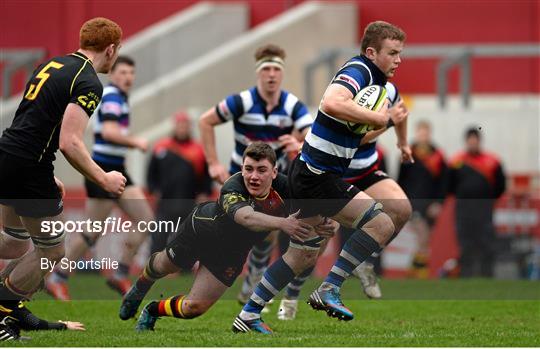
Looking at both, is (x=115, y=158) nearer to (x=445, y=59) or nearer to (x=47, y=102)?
(x=47, y=102)

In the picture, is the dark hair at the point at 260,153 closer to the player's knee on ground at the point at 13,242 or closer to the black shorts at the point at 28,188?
the black shorts at the point at 28,188

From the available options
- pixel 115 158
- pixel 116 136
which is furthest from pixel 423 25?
pixel 116 136

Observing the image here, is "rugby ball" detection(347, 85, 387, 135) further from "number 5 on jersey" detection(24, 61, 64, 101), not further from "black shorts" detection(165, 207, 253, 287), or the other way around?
"number 5 on jersey" detection(24, 61, 64, 101)

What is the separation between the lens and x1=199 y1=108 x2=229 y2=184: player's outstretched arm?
1203 cm

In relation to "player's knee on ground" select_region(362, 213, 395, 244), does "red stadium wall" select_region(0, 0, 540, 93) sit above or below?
below

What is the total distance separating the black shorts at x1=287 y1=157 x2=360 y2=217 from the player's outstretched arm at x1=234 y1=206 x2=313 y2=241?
0.81 feet

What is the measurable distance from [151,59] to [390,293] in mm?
8284

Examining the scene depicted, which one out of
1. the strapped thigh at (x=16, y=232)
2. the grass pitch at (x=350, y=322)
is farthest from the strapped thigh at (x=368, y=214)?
the strapped thigh at (x=16, y=232)

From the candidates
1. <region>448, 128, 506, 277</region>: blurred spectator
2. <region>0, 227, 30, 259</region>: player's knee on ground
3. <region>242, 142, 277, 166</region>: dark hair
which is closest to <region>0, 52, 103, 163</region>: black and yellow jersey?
<region>0, 227, 30, 259</region>: player's knee on ground

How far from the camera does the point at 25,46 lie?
74.7 feet

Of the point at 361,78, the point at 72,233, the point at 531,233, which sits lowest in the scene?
the point at 531,233

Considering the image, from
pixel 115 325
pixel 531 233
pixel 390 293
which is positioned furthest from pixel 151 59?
pixel 115 325

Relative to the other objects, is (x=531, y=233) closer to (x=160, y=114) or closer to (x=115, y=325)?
(x=160, y=114)

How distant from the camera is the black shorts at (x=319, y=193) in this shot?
380 inches
